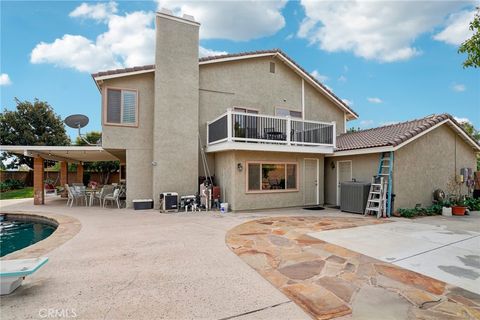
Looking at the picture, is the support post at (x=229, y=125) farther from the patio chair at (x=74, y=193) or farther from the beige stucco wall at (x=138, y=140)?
the patio chair at (x=74, y=193)

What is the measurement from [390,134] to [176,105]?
9696 millimetres

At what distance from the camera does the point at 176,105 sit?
36.7 feet

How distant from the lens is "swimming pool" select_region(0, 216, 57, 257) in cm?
726

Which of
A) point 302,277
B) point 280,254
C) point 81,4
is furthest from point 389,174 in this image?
point 81,4

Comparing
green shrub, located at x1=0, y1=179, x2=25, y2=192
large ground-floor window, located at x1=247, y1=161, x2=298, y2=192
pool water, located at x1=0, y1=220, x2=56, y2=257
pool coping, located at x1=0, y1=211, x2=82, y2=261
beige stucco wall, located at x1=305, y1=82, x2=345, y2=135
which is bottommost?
pool water, located at x1=0, y1=220, x2=56, y2=257

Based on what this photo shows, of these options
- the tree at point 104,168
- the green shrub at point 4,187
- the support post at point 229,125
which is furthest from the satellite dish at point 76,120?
the green shrub at point 4,187

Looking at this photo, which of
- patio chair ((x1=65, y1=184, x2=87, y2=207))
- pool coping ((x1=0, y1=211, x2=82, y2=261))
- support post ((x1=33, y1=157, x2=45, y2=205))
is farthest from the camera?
support post ((x1=33, y1=157, x2=45, y2=205))

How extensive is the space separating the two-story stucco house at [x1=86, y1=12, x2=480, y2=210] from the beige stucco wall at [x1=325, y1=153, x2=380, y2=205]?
47 millimetres

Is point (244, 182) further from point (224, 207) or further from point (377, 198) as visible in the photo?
point (377, 198)

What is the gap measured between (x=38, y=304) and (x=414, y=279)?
17.4 ft

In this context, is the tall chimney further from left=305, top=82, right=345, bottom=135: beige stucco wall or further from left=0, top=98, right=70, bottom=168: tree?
left=0, top=98, right=70, bottom=168: tree

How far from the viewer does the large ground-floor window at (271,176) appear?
10773 millimetres

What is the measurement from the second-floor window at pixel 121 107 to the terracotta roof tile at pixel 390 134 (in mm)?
9685

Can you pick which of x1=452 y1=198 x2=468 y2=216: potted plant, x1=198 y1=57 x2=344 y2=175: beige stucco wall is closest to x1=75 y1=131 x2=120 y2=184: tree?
x1=198 y1=57 x2=344 y2=175: beige stucco wall
